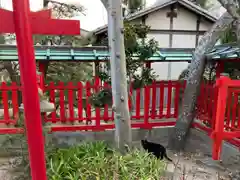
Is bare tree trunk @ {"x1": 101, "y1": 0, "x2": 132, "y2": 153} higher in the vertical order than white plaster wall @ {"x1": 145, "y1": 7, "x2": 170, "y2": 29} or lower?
lower

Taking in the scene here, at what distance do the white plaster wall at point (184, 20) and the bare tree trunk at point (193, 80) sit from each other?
190 inches

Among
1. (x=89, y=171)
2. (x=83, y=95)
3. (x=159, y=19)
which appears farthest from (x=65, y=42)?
(x=89, y=171)

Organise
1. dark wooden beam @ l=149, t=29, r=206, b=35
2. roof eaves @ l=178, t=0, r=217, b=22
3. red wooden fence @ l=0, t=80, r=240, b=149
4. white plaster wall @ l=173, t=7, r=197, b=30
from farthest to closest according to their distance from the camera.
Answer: white plaster wall @ l=173, t=7, r=197, b=30
dark wooden beam @ l=149, t=29, r=206, b=35
roof eaves @ l=178, t=0, r=217, b=22
red wooden fence @ l=0, t=80, r=240, b=149

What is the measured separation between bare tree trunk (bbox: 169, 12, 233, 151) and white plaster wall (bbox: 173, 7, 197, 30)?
15.8 ft

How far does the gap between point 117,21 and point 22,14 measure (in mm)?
1805

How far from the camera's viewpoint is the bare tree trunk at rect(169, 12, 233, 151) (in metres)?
4.79

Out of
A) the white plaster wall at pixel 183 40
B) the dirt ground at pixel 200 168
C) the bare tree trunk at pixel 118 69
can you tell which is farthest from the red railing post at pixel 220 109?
the white plaster wall at pixel 183 40

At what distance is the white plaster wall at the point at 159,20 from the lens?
9266mm

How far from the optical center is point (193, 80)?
4.92m

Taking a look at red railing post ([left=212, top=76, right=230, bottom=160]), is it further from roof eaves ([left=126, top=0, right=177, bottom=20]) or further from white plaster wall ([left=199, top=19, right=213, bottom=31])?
white plaster wall ([left=199, top=19, right=213, bottom=31])

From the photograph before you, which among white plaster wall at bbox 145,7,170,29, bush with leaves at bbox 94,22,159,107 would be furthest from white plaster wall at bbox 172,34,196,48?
bush with leaves at bbox 94,22,159,107

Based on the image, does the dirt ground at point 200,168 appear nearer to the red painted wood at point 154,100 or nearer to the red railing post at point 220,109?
the red railing post at point 220,109

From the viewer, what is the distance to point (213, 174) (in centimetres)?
405

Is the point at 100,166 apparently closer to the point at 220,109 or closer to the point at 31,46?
the point at 220,109
